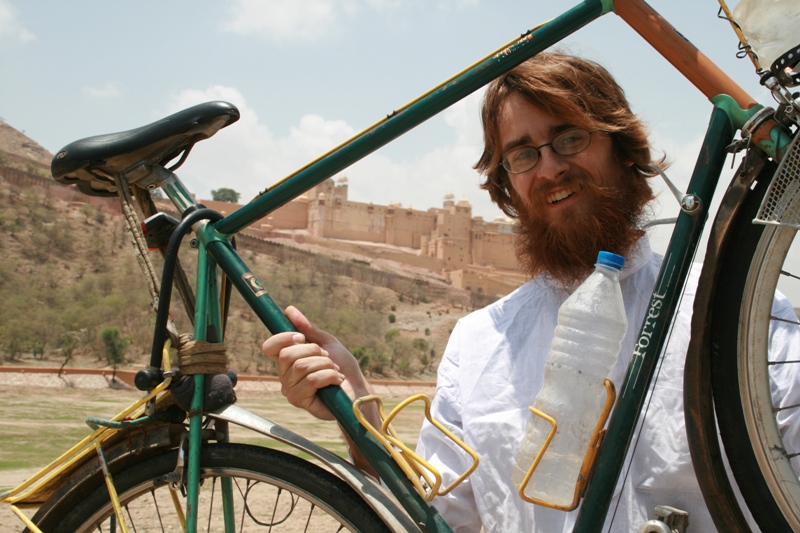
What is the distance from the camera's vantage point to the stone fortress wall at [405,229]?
1866 inches

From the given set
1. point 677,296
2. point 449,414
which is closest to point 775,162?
point 677,296

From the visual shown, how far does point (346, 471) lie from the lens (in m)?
1.20

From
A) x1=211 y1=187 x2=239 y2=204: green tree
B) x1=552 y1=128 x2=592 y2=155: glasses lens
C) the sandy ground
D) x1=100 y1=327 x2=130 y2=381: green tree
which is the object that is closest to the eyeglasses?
x1=552 y1=128 x2=592 y2=155: glasses lens

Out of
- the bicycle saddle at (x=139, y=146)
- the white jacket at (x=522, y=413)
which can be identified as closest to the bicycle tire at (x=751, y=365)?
the white jacket at (x=522, y=413)

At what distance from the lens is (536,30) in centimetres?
122

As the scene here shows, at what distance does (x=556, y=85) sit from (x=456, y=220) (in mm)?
49313

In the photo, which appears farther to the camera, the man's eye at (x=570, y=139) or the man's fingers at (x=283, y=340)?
the man's eye at (x=570, y=139)

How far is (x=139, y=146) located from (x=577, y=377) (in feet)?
2.99

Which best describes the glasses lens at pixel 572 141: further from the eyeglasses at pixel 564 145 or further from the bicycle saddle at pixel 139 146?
the bicycle saddle at pixel 139 146

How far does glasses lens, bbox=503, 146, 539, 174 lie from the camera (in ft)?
5.20

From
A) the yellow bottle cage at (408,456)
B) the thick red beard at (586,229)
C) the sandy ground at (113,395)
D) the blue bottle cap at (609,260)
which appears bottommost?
the sandy ground at (113,395)

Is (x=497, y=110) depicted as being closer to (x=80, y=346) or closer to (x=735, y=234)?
(x=735, y=234)

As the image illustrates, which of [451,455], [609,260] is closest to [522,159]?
[609,260]

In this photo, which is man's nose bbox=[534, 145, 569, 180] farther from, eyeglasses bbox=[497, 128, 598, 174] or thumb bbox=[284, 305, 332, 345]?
thumb bbox=[284, 305, 332, 345]
